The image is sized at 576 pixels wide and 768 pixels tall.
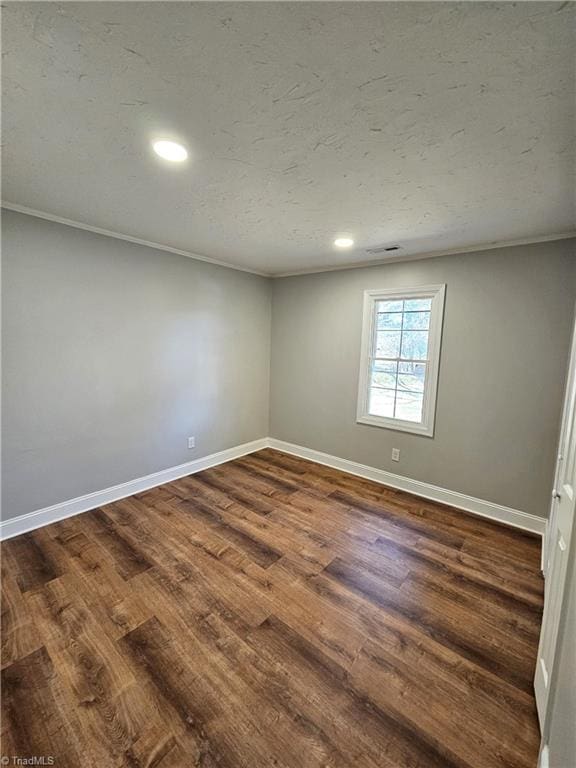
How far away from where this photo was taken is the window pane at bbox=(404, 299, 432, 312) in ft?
10.4

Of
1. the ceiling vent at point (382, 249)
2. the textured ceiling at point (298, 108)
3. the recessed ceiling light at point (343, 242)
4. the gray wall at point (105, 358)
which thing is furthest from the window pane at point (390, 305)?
the gray wall at point (105, 358)

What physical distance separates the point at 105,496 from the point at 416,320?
3.56m

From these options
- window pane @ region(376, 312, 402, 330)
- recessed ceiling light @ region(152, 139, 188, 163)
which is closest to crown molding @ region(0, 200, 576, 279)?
window pane @ region(376, 312, 402, 330)

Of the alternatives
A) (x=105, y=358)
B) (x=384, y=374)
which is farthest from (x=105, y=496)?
(x=384, y=374)

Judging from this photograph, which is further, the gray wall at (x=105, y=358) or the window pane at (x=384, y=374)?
the window pane at (x=384, y=374)

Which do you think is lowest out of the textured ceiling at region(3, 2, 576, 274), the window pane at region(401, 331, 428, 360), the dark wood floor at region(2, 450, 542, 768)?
the dark wood floor at region(2, 450, 542, 768)

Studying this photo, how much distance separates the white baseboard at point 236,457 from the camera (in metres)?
2.56

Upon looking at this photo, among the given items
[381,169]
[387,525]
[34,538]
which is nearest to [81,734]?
[34,538]

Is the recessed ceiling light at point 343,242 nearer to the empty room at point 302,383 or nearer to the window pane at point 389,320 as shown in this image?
the empty room at point 302,383

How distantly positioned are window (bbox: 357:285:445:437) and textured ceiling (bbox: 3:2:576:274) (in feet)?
3.50

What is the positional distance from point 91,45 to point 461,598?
3.13 m

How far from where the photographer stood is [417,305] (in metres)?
3.24

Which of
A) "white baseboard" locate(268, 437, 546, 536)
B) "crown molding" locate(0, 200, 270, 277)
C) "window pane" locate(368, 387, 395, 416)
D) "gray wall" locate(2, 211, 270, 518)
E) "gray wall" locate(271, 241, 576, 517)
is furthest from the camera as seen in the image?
"window pane" locate(368, 387, 395, 416)

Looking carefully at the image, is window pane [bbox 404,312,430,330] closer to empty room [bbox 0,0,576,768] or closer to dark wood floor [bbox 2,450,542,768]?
empty room [bbox 0,0,576,768]
